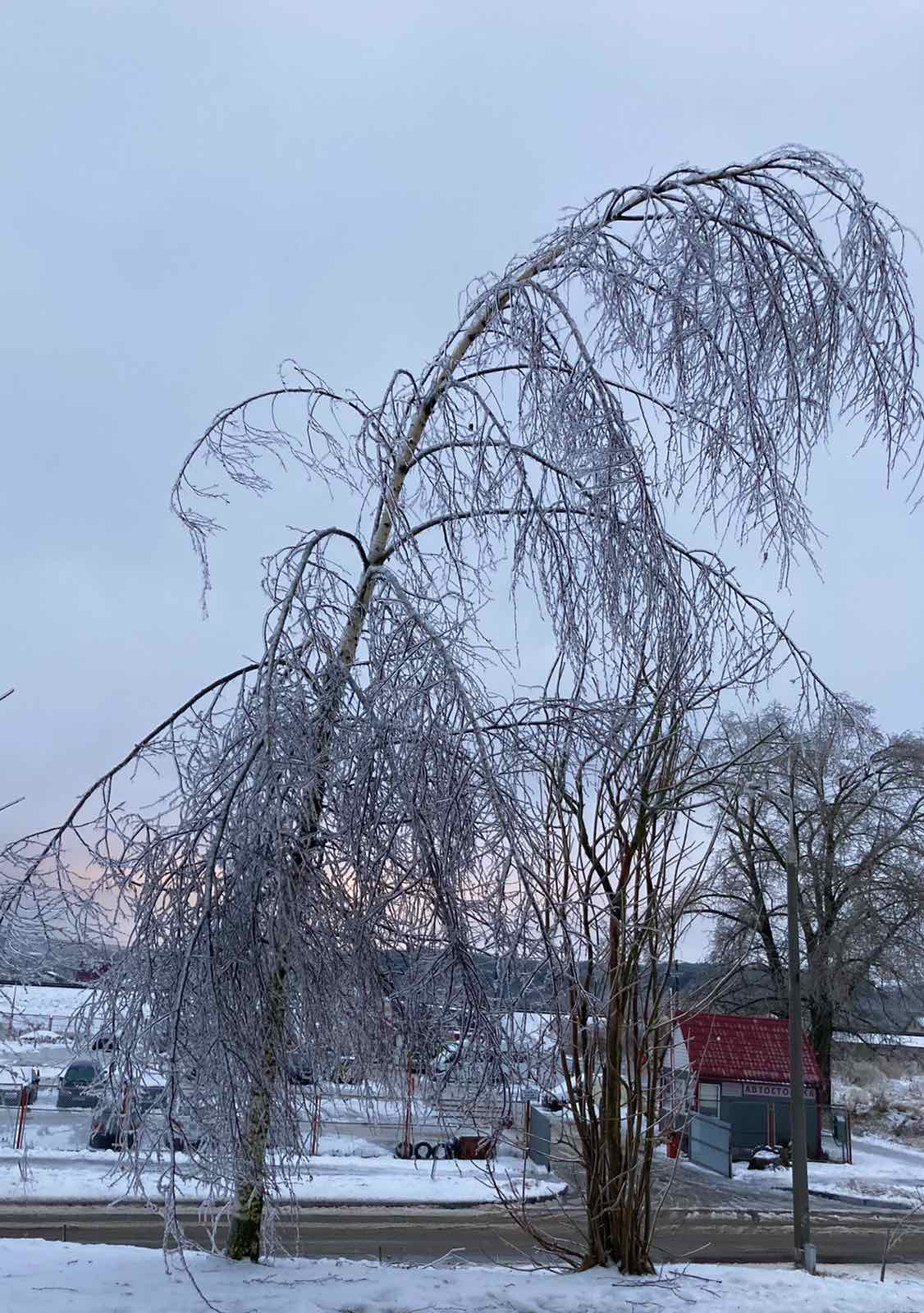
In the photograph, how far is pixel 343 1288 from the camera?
6.79 metres

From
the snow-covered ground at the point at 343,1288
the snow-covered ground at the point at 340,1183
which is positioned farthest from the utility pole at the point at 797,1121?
the snow-covered ground at the point at 343,1288

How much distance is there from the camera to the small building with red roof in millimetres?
27094

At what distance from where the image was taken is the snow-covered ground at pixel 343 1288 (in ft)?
20.7

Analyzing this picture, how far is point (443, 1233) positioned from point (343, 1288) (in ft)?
30.7

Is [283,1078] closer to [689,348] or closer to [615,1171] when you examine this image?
[615,1171]

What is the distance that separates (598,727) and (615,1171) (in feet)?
13.7

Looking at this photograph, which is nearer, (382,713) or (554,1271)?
(382,713)

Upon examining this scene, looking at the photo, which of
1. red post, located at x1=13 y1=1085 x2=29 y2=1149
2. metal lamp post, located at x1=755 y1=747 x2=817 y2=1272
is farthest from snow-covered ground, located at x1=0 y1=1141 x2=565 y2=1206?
metal lamp post, located at x1=755 y1=747 x2=817 y2=1272

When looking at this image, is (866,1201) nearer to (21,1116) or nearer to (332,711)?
(21,1116)

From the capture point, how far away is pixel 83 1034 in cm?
580

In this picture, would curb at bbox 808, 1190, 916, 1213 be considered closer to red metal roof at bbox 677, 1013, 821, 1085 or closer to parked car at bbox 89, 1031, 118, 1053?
red metal roof at bbox 677, 1013, 821, 1085

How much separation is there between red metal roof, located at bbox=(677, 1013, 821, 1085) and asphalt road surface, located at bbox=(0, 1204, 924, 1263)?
9137 millimetres

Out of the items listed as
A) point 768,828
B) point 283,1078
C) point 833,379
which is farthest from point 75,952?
point 768,828

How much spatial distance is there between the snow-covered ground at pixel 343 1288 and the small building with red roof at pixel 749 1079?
18779 mm
